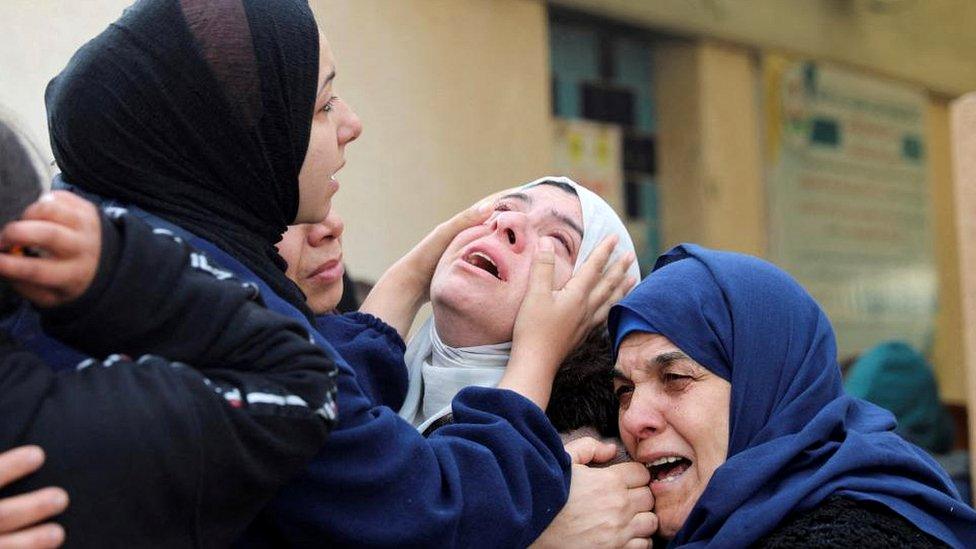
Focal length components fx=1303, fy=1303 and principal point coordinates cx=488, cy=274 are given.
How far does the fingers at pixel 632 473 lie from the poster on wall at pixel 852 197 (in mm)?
5149

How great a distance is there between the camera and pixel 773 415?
7.30 feet

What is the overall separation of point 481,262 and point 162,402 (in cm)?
110

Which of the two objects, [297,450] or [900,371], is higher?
[297,450]

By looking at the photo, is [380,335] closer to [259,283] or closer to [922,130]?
[259,283]

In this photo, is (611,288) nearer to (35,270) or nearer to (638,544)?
(638,544)

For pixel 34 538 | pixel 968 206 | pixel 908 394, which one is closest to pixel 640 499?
pixel 34 538

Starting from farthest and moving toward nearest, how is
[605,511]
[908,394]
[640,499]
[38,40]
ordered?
[908,394], [38,40], [640,499], [605,511]

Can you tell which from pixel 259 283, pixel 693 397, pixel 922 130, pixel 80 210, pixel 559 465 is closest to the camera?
pixel 80 210

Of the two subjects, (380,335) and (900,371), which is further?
(900,371)

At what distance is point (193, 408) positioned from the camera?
142 centimetres

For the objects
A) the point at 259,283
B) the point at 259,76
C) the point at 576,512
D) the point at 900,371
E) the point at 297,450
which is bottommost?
the point at 900,371

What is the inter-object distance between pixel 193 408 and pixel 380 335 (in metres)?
0.88

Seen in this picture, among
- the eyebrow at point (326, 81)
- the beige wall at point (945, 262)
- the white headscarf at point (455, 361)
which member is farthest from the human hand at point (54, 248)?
the beige wall at point (945, 262)

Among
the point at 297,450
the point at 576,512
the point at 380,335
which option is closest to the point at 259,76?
the point at 297,450
